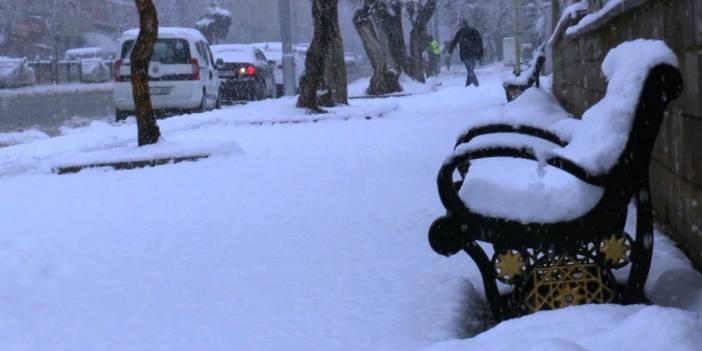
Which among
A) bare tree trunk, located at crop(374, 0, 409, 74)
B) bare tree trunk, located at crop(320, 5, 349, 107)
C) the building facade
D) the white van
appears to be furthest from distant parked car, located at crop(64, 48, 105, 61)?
bare tree trunk, located at crop(320, 5, 349, 107)

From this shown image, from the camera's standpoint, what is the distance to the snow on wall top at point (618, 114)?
9.84 ft

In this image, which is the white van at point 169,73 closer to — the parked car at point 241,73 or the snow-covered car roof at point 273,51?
the parked car at point 241,73

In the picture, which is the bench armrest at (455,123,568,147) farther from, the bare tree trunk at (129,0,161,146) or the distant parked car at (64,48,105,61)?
the distant parked car at (64,48,105,61)

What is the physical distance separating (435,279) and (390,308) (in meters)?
0.49

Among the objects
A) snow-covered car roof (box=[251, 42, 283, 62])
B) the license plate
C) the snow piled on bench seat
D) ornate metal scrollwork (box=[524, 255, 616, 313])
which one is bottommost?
ornate metal scrollwork (box=[524, 255, 616, 313])

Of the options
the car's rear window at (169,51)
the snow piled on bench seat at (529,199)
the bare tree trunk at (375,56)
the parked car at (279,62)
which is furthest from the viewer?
the parked car at (279,62)

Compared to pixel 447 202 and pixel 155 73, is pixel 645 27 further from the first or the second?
pixel 155 73

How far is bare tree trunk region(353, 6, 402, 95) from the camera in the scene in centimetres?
2484

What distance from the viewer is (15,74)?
35344mm

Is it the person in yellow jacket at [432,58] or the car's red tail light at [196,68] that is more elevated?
the person in yellow jacket at [432,58]

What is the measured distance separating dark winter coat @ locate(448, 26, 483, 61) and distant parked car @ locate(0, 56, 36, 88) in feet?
59.4

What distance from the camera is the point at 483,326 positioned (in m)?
3.59

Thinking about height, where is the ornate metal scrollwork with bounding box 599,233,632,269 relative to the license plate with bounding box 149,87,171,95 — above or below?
below

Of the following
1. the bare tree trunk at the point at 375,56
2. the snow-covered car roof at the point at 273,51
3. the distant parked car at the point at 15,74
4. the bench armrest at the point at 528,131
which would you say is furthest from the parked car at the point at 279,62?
the bench armrest at the point at 528,131
